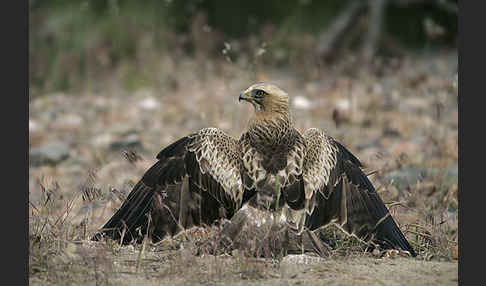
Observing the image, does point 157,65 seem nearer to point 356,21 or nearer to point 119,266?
point 356,21

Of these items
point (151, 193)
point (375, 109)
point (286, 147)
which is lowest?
point (151, 193)

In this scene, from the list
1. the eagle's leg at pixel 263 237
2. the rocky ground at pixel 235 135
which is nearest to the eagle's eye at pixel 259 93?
the eagle's leg at pixel 263 237

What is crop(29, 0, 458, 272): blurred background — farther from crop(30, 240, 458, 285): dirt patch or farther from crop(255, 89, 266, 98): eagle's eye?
crop(30, 240, 458, 285): dirt patch

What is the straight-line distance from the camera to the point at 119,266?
4316mm

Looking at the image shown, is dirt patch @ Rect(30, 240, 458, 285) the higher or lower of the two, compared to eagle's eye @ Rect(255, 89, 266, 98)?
lower

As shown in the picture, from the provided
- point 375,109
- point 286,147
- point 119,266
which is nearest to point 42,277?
point 119,266

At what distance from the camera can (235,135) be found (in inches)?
289

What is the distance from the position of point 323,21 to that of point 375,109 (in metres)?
3.36

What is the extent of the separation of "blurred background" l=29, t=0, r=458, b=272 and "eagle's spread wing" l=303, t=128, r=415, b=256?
5.13 feet

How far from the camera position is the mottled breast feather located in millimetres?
4785

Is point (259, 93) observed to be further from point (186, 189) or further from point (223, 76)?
point (223, 76)

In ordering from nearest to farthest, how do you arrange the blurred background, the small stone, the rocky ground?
the rocky ground, the blurred background, the small stone

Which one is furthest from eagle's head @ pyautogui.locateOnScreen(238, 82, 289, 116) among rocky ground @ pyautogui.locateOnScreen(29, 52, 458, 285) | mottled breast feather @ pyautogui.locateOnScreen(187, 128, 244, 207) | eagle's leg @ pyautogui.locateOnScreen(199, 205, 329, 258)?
rocky ground @ pyautogui.locateOnScreen(29, 52, 458, 285)

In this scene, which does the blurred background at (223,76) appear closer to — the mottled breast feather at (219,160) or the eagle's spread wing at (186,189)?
the eagle's spread wing at (186,189)
